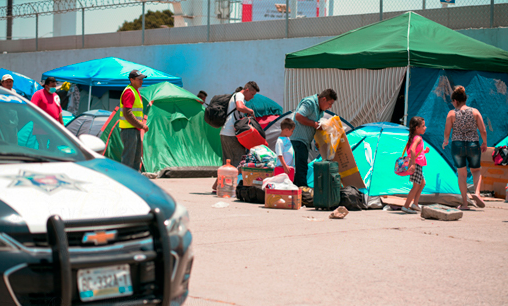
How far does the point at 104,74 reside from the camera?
17641 millimetres

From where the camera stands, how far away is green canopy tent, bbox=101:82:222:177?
41.0ft

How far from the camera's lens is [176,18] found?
23.7m

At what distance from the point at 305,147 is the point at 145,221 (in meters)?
5.77

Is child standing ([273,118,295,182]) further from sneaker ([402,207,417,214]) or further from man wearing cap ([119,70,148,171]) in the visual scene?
man wearing cap ([119,70,148,171])

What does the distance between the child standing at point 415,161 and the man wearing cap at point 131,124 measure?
3658 millimetres

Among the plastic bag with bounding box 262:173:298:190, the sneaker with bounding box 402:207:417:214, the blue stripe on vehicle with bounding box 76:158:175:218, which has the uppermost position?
the blue stripe on vehicle with bounding box 76:158:175:218

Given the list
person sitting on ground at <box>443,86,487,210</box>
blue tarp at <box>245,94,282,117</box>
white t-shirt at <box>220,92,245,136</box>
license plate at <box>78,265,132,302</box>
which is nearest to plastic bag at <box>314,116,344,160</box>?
white t-shirt at <box>220,92,245,136</box>

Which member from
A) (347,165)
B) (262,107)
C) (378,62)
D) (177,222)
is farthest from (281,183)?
(262,107)

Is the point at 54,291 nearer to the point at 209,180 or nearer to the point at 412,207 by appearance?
the point at 412,207

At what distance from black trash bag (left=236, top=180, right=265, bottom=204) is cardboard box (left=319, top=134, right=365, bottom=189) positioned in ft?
3.95

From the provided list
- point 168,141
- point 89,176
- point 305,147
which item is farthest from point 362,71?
point 89,176

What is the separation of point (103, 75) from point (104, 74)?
0.07 m

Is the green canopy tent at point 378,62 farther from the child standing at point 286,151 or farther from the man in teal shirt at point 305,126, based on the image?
the child standing at point 286,151

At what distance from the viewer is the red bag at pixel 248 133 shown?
922 centimetres
